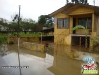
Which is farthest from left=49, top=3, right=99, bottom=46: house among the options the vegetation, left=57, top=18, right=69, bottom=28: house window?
the vegetation

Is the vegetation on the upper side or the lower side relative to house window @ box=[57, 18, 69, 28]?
lower

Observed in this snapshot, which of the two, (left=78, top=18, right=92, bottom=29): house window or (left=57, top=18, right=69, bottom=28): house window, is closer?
(left=78, top=18, right=92, bottom=29): house window

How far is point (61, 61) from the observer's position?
13.8m

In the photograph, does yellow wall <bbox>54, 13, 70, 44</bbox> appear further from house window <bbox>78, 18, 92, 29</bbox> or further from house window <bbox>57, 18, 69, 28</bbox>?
house window <bbox>78, 18, 92, 29</bbox>

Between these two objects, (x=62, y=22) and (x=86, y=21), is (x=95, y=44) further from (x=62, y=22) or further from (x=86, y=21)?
(x=62, y=22)

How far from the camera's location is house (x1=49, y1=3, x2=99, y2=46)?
19422 mm

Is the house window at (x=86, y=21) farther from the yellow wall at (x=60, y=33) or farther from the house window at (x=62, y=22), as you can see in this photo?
the yellow wall at (x=60, y=33)

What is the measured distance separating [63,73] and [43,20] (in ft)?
129

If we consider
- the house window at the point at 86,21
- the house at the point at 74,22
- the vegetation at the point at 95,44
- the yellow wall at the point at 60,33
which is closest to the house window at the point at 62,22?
the house at the point at 74,22

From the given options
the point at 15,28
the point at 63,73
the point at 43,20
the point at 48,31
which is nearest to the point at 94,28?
the point at 63,73

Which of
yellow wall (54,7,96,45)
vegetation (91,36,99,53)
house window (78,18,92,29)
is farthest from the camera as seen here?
house window (78,18,92,29)

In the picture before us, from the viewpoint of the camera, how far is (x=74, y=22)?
74.4 ft

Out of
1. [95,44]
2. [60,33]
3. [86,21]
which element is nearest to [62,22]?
[60,33]

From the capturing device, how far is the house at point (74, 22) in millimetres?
19422
